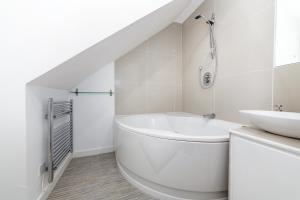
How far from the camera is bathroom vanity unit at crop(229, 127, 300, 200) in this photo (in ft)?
2.04

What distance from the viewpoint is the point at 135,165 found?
1.30 meters

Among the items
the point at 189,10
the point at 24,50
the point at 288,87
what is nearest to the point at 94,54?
the point at 24,50

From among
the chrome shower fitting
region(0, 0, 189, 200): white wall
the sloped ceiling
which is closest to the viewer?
region(0, 0, 189, 200): white wall

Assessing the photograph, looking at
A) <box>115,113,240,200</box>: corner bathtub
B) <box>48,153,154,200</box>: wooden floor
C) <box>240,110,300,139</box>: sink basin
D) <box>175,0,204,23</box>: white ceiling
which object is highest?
<box>175,0,204,23</box>: white ceiling

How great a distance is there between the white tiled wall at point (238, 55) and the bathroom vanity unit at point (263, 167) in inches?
27.5

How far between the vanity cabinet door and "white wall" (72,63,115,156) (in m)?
1.65

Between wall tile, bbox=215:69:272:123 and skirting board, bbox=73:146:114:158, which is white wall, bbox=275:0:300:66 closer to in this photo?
wall tile, bbox=215:69:272:123

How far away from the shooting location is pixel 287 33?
1157 millimetres

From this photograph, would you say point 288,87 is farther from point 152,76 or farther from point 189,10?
point 189,10

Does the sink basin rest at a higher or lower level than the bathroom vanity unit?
higher

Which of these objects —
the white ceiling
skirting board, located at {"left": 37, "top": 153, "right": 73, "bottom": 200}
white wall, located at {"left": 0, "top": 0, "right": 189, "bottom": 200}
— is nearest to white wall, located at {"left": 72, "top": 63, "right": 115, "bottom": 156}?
skirting board, located at {"left": 37, "top": 153, "right": 73, "bottom": 200}

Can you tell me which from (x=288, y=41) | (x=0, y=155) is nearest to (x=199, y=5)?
(x=288, y=41)

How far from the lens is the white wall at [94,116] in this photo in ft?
6.43

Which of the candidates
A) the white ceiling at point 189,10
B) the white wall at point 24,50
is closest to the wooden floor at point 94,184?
the white wall at point 24,50
